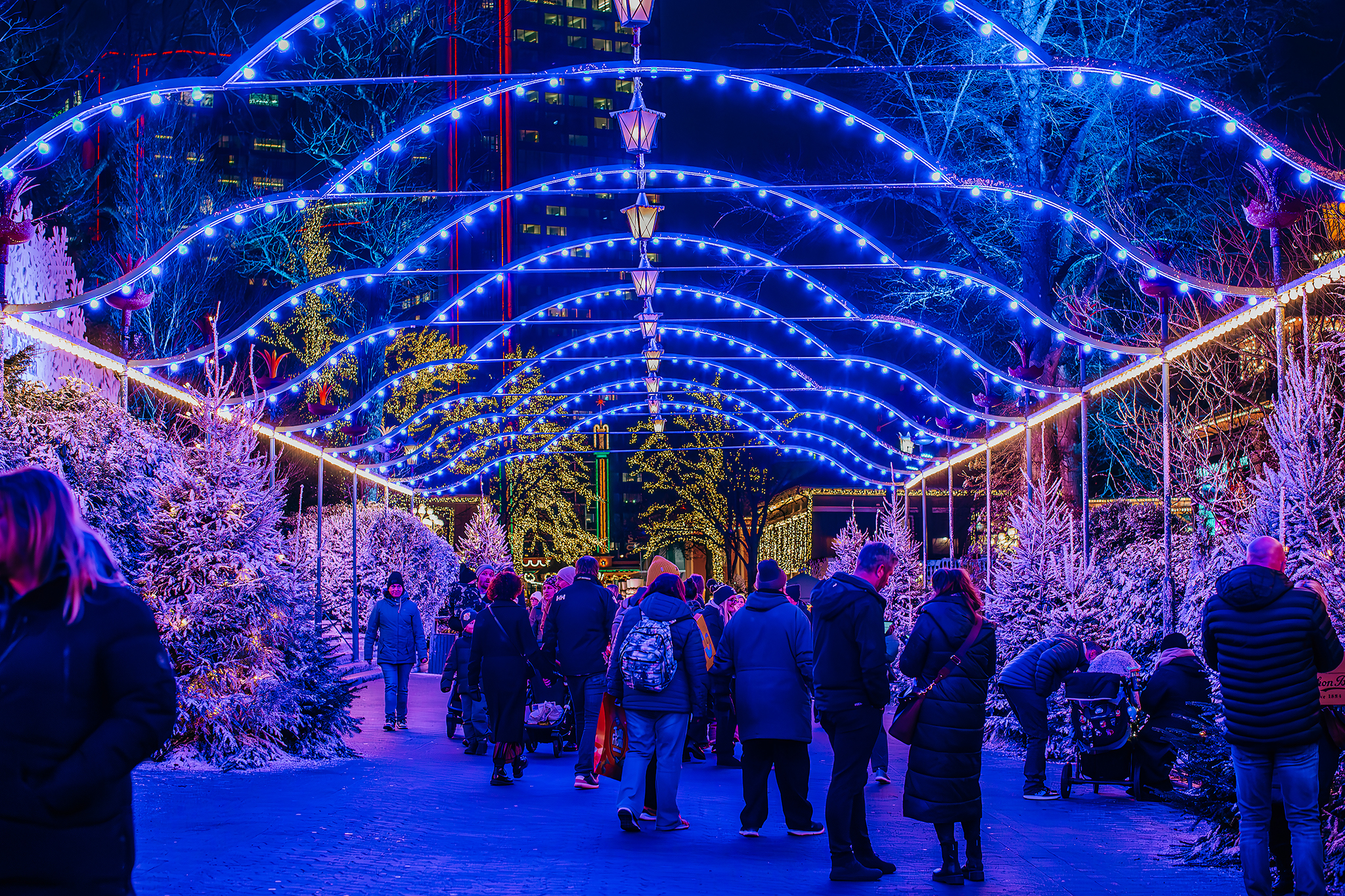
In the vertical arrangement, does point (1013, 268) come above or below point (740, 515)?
above

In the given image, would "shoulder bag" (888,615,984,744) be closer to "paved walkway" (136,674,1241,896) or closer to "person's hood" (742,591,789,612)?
"paved walkway" (136,674,1241,896)

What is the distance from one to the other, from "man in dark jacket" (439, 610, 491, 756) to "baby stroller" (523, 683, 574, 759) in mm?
484

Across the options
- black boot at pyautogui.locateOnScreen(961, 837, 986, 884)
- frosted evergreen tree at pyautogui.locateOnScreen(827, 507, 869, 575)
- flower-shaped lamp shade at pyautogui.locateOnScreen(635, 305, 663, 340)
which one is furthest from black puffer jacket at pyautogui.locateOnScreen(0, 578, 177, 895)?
frosted evergreen tree at pyautogui.locateOnScreen(827, 507, 869, 575)

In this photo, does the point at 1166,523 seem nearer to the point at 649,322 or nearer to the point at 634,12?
the point at 634,12

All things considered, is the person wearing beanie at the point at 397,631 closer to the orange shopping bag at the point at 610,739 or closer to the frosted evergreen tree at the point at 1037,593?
the orange shopping bag at the point at 610,739

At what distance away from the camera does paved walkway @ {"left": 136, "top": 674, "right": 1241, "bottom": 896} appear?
24.4ft

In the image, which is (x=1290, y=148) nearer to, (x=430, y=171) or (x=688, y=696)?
(x=688, y=696)

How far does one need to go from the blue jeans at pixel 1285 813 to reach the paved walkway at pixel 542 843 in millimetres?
710

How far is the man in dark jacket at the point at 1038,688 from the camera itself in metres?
11.5

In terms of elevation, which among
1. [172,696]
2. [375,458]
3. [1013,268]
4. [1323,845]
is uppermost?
[1013,268]

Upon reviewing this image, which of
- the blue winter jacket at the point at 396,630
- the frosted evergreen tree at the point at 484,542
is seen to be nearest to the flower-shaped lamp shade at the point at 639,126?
the blue winter jacket at the point at 396,630

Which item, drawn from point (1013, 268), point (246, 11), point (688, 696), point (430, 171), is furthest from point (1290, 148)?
point (430, 171)

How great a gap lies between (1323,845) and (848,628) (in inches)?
116

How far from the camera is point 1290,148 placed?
36.1ft
